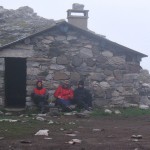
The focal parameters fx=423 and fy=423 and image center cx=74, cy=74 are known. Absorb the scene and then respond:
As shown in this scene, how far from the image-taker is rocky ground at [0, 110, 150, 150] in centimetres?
867

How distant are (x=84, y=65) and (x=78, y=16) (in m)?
4.18

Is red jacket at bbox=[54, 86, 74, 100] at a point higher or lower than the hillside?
lower

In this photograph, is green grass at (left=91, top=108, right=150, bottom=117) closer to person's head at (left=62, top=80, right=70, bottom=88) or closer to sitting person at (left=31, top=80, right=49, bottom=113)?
person's head at (left=62, top=80, right=70, bottom=88)

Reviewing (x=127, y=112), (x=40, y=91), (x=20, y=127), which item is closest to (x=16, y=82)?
(x=40, y=91)

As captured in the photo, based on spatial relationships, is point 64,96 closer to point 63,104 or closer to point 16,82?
point 63,104

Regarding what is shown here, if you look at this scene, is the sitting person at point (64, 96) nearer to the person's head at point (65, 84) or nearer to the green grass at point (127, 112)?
the person's head at point (65, 84)

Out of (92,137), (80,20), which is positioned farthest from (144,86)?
(92,137)

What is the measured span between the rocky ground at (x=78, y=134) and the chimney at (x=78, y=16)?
692 centimetres

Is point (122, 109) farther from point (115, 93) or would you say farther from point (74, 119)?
point (74, 119)

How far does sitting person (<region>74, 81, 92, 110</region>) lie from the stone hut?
58 cm

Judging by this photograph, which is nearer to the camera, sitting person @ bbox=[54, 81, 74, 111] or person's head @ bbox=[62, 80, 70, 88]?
sitting person @ bbox=[54, 81, 74, 111]

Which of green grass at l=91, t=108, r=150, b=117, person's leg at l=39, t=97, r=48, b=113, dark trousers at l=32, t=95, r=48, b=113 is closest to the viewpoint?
green grass at l=91, t=108, r=150, b=117

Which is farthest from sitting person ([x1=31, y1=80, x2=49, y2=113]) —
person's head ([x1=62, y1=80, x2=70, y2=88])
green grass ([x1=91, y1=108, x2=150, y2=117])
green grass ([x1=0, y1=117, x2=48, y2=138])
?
green grass ([x1=0, y1=117, x2=48, y2=138])

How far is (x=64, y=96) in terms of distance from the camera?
1647cm
